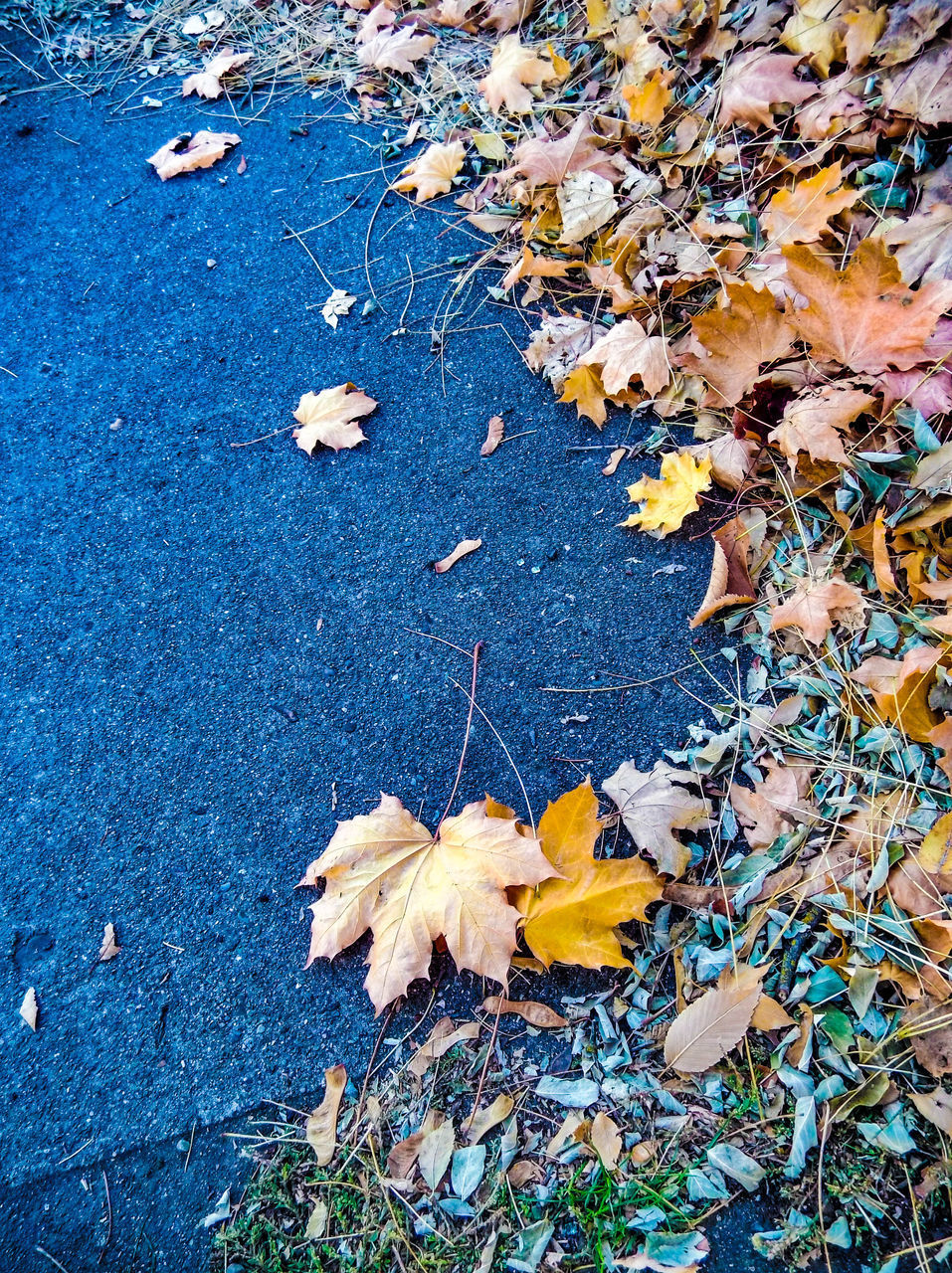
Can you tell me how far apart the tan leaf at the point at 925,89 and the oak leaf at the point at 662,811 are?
65.7 inches

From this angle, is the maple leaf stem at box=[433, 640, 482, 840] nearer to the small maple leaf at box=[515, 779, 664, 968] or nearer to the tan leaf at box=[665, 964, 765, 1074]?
the small maple leaf at box=[515, 779, 664, 968]

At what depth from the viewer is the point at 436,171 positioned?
257cm

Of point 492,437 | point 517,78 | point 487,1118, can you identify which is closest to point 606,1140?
point 487,1118

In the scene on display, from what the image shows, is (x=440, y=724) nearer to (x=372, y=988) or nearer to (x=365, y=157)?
(x=372, y=988)

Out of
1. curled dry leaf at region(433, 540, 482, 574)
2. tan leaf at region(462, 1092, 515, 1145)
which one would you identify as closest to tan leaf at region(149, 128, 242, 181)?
curled dry leaf at region(433, 540, 482, 574)

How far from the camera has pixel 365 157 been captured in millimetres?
2789

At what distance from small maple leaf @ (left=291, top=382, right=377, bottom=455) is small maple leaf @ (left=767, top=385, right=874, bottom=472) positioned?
1.13 m

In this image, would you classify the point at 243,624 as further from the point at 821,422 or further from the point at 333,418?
the point at 821,422

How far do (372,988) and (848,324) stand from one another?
1718 mm

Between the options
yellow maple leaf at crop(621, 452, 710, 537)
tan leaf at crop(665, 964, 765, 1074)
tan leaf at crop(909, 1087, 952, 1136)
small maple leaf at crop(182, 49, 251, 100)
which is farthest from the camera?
small maple leaf at crop(182, 49, 251, 100)

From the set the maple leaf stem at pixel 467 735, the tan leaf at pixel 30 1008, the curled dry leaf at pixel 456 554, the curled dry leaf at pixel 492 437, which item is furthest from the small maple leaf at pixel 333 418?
the tan leaf at pixel 30 1008

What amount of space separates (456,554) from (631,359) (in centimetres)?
70

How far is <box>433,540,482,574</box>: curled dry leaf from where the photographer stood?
76.9 inches

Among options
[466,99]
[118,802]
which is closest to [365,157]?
[466,99]
